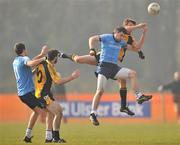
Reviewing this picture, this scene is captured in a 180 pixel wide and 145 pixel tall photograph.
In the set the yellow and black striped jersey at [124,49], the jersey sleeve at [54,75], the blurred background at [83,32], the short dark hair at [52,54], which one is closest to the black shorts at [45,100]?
the jersey sleeve at [54,75]

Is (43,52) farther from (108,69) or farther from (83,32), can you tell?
(83,32)

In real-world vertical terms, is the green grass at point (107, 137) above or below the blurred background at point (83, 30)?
below

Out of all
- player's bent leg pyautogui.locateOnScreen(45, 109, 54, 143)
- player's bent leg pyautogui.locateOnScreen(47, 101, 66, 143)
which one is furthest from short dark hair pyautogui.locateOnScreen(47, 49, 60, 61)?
player's bent leg pyautogui.locateOnScreen(45, 109, 54, 143)

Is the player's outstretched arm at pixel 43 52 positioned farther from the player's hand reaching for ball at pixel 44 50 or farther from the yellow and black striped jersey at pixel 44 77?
the yellow and black striped jersey at pixel 44 77

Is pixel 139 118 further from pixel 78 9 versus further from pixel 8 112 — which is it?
pixel 78 9

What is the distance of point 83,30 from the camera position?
191ft

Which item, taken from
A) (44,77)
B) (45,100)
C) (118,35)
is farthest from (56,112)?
(118,35)

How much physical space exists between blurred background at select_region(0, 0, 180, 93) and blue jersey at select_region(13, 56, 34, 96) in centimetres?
3247

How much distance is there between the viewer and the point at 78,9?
58.8 meters

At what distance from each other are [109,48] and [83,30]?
38.0 m

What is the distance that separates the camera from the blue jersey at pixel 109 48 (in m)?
20.2

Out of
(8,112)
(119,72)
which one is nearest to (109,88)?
(8,112)

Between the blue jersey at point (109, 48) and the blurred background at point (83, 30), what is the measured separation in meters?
31.9

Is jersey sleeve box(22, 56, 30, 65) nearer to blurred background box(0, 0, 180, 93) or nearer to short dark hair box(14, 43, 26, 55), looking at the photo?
short dark hair box(14, 43, 26, 55)
